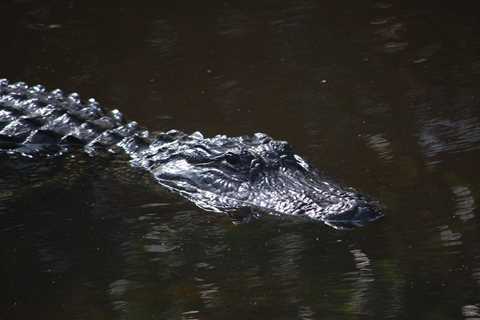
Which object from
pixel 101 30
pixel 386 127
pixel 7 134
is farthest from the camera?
pixel 101 30

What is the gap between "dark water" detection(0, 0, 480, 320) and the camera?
15.5 ft

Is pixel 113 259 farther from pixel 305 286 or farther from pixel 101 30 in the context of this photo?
pixel 101 30

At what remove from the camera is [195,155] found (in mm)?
6504

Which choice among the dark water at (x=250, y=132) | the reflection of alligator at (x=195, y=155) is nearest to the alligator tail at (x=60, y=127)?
the reflection of alligator at (x=195, y=155)

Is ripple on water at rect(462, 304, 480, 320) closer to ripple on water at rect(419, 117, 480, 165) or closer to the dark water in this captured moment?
the dark water

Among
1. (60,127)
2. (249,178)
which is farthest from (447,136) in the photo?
(60,127)

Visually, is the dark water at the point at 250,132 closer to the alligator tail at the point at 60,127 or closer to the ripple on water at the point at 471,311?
the ripple on water at the point at 471,311

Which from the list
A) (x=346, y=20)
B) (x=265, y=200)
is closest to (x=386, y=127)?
(x=265, y=200)

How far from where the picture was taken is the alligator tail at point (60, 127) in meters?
7.04

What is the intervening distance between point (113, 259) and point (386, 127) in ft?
7.84

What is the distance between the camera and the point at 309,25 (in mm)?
9195

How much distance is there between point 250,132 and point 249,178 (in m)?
0.92

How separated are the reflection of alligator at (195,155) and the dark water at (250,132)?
15cm

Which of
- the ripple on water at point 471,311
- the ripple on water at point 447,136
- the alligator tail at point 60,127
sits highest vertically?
the alligator tail at point 60,127
